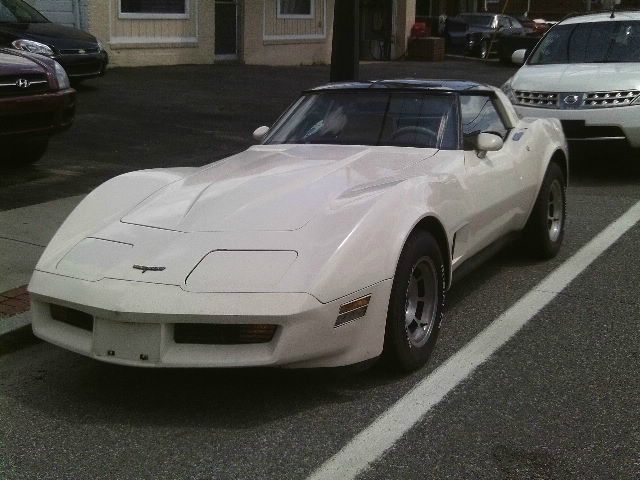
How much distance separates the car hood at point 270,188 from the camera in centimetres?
440

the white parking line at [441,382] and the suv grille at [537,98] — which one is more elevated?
the suv grille at [537,98]

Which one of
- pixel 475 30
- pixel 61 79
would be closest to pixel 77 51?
pixel 61 79

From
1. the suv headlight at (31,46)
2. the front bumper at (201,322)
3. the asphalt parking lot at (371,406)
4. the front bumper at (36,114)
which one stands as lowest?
the asphalt parking lot at (371,406)

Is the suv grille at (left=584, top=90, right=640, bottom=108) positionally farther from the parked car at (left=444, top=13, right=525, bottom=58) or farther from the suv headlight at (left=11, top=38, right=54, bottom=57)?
the parked car at (left=444, top=13, right=525, bottom=58)

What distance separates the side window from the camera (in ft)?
19.3

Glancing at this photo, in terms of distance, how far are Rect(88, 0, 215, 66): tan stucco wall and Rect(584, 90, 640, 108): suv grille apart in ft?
Result: 35.4

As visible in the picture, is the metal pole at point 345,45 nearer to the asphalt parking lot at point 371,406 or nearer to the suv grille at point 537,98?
the suv grille at point 537,98

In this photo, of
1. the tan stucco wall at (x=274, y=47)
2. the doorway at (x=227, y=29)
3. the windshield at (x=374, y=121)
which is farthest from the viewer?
the tan stucco wall at (x=274, y=47)

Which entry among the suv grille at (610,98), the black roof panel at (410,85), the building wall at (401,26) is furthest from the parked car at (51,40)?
the building wall at (401,26)

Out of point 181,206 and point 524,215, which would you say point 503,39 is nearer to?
point 524,215

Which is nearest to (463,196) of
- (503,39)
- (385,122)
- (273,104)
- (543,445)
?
(385,122)

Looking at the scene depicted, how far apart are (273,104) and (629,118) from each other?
21.9ft

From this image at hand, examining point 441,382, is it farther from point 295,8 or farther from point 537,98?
point 295,8

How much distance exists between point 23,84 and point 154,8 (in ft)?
35.7
